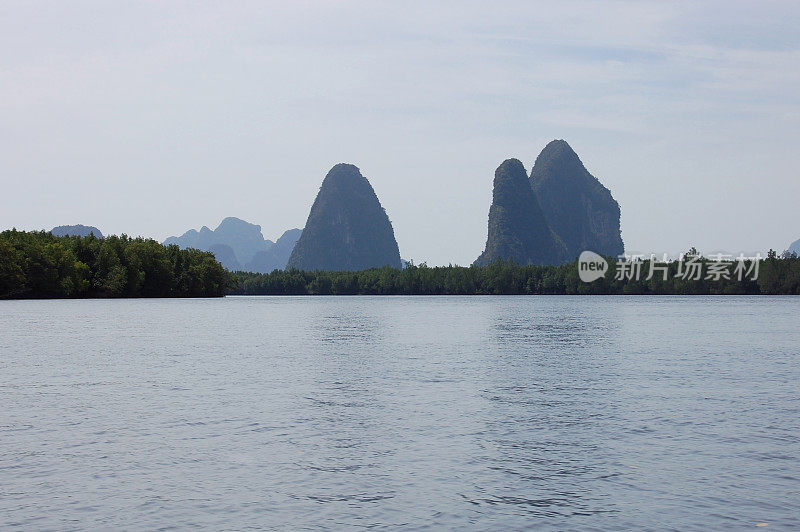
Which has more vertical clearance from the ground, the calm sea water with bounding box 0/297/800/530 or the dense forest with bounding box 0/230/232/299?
A: the dense forest with bounding box 0/230/232/299

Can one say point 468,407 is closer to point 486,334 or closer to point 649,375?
point 649,375

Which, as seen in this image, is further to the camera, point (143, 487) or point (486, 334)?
point (486, 334)

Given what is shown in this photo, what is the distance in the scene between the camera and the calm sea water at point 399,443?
15.7 metres

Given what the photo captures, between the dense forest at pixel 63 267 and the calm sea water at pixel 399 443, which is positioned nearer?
the calm sea water at pixel 399 443

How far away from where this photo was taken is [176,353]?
51.9 metres

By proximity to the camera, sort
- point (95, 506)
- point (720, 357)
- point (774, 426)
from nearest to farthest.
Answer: point (95, 506), point (774, 426), point (720, 357)

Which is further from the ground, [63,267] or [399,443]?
[63,267]

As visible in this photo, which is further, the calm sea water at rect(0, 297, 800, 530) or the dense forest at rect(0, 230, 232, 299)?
the dense forest at rect(0, 230, 232, 299)

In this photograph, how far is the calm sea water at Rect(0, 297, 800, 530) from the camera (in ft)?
51.4

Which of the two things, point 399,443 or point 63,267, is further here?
point 63,267

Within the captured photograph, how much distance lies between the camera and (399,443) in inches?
874

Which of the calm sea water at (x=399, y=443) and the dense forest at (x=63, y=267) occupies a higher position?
the dense forest at (x=63, y=267)

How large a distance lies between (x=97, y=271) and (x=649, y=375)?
567ft

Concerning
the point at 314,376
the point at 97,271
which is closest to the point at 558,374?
the point at 314,376
